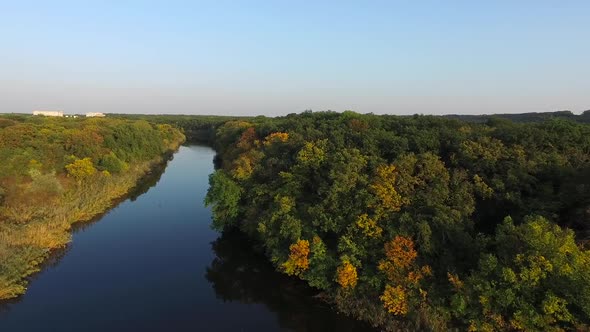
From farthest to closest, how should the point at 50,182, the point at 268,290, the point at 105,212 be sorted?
the point at 105,212 → the point at 50,182 → the point at 268,290

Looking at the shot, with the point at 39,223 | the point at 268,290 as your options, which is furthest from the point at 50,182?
the point at 268,290

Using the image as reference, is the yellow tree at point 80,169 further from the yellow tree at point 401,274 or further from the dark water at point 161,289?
the yellow tree at point 401,274

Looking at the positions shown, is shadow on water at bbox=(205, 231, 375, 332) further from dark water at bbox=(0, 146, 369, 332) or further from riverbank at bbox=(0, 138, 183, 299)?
riverbank at bbox=(0, 138, 183, 299)

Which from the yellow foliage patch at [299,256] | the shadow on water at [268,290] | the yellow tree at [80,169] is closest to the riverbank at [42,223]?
the yellow tree at [80,169]

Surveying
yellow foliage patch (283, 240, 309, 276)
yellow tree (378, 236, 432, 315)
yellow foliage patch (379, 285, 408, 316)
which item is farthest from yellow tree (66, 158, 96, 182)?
yellow foliage patch (379, 285, 408, 316)

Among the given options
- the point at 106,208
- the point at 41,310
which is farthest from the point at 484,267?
the point at 106,208

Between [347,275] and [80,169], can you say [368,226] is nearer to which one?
[347,275]
